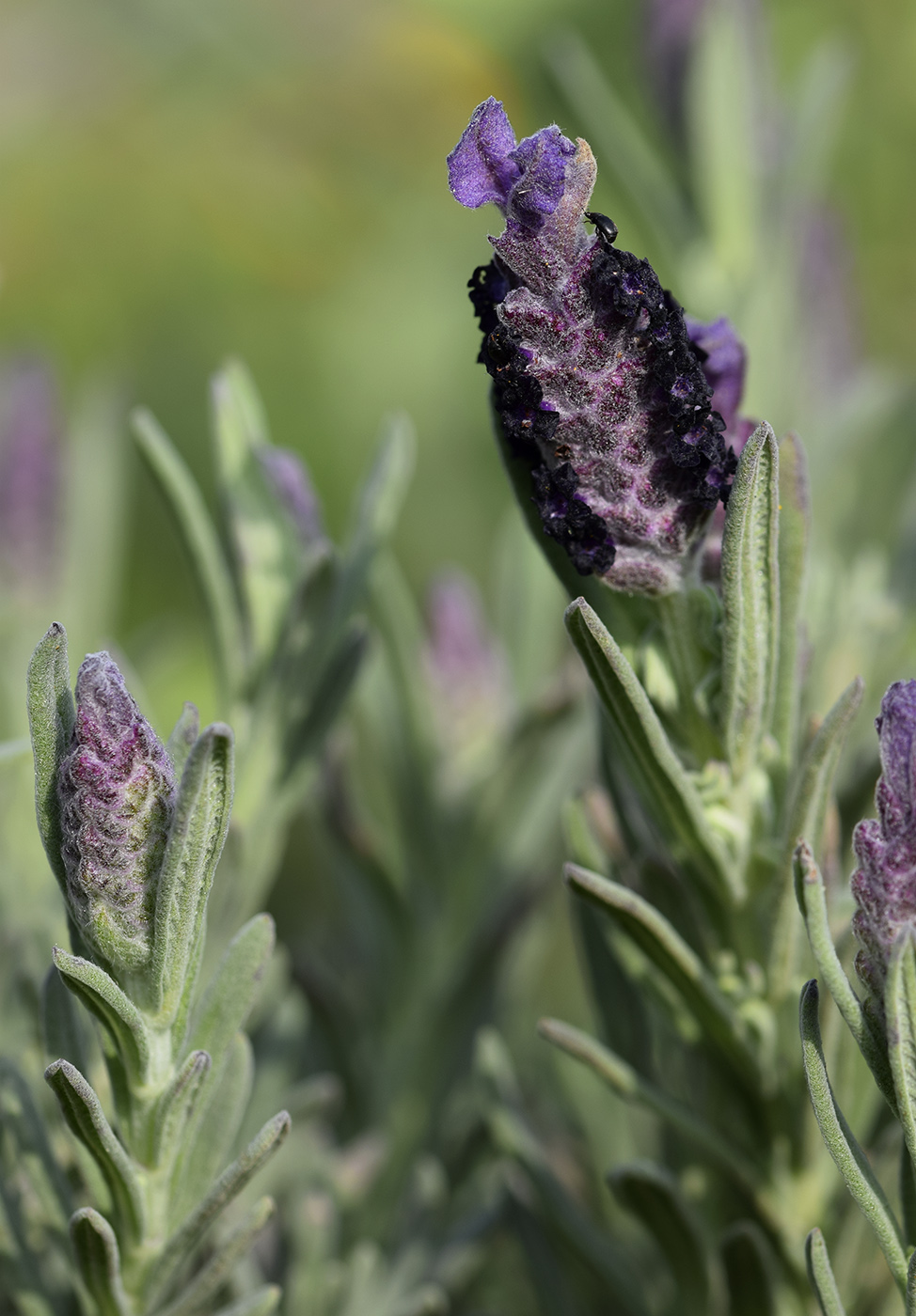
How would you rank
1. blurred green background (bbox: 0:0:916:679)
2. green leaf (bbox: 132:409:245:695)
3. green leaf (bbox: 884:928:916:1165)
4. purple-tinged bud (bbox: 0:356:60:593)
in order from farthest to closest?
blurred green background (bbox: 0:0:916:679)
purple-tinged bud (bbox: 0:356:60:593)
green leaf (bbox: 132:409:245:695)
green leaf (bbox: 884:928:916:1165)

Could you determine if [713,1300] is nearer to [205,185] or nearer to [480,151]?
[480,151]

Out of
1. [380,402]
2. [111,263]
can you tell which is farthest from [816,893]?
[111,263]

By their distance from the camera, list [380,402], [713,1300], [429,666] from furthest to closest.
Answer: [380,402] → [429,666] → [713,1300]

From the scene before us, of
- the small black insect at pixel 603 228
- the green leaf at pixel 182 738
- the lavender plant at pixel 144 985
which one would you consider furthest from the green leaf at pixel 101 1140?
the small black insect at pixel 603 228

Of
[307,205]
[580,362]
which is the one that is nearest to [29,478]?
[580,362]

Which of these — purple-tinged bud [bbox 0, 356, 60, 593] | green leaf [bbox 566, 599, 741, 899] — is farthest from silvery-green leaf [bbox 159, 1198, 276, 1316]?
purple-tinged bud [bbox 0, 356, 60, 593]

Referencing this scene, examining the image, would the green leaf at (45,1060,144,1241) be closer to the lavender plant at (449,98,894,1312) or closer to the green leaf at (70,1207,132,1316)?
the green leaf at (70,1207,132,1316)
